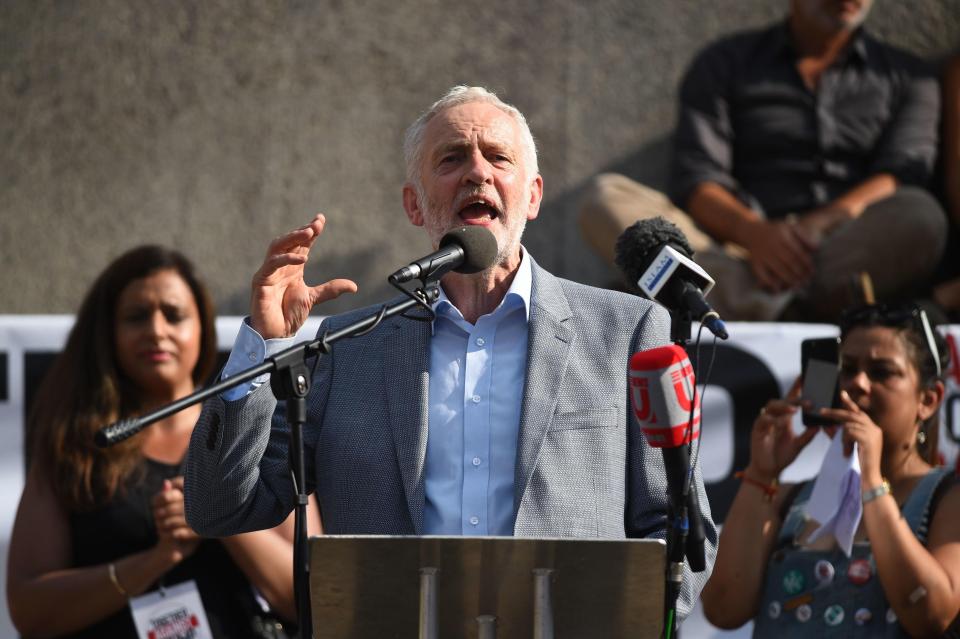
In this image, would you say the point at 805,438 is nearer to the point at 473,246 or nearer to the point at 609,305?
the point at 609,305

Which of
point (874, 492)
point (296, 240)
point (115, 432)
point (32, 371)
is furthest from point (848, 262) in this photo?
point (115, 432)

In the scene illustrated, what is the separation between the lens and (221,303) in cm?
624

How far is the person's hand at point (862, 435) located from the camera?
337 centimetres

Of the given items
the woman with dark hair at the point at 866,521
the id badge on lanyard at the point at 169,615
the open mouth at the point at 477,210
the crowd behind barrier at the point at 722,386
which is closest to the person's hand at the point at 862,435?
the woman with dark hair at the point at 866,521

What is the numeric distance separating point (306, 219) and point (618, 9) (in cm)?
189

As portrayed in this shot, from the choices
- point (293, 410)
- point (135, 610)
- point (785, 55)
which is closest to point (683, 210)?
point (785, 55)

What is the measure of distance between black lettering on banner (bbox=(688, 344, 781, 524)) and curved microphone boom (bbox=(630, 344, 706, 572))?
229cm

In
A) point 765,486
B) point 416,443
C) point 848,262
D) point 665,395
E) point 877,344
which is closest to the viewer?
point 665,395

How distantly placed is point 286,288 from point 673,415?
0.85m

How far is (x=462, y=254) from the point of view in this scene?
99.6 inches

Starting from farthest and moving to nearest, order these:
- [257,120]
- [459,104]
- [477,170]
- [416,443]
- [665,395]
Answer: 1. [257,120]
2. [459,104]
3. [477,170]
4. [416,443]
5. [665,395]

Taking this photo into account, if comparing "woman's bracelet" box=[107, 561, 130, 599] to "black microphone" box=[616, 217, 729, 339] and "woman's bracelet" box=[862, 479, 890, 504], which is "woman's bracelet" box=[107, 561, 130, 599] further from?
"woman's bracelet" box=[862, 479, 890, 504]

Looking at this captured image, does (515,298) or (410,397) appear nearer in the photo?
(410,397)

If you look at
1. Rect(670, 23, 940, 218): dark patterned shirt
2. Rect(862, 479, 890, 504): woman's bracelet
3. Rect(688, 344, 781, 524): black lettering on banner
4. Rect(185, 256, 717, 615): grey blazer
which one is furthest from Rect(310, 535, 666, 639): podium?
Rect(670, 23, 940, 218): dark patterned shirt
